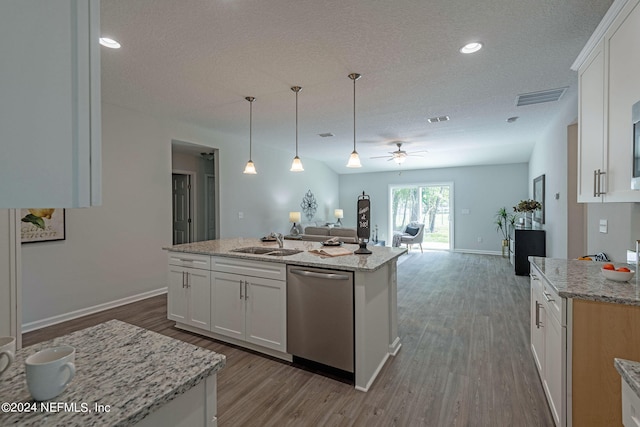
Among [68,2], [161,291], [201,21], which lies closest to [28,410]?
[68,2]

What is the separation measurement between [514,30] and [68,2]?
2757 mm

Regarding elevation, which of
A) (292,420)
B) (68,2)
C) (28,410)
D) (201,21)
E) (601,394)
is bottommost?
(292,420)

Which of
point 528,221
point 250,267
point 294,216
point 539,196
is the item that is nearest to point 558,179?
point 539,196

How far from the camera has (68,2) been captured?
0.53m

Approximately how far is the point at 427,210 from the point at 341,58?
6.93 metres

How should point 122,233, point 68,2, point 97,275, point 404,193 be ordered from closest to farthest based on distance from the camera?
1. point 68,2
2. point 97,275
3. point 122,233
4. point 404,193

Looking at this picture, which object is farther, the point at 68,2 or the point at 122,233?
the point at 122,233

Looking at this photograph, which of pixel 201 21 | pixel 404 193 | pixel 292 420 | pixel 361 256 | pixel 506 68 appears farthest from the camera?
pixel 404 193

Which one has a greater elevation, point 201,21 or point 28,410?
point 201,21

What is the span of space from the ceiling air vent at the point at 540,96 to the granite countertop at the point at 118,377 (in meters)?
4.31

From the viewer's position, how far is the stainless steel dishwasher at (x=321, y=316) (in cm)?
219

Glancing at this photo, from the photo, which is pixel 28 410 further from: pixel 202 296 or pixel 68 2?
pixel 202 296

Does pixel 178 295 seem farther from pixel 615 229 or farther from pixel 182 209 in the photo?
pixel 615 229

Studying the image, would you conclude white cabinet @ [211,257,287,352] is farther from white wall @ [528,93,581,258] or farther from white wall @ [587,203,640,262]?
white wall @ [528,93,581,258]
